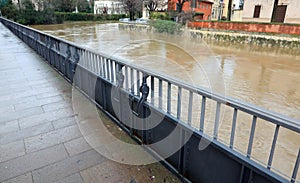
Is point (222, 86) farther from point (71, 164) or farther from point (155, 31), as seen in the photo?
point (155, 31)

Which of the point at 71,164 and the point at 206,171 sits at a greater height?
the point at 206,171

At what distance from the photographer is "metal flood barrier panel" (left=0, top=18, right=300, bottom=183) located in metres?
1.37

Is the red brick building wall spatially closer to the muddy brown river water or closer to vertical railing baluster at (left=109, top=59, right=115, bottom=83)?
the muddy brown river water

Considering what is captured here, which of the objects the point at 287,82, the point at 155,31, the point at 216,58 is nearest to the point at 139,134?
the point at 287,82

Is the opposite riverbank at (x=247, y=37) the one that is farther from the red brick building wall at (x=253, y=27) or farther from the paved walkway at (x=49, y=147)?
the paved walkway at (x=49, y=147)

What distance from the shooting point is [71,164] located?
2164 millimetres

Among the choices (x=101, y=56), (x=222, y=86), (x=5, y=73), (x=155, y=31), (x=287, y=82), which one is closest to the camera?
(x=101, y=56)

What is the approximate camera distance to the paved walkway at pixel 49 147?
79.4 inches

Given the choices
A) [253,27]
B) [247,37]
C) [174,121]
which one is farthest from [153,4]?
[174,121]

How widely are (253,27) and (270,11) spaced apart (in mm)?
7688

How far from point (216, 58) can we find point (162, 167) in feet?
33.5

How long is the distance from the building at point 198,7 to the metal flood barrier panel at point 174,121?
2887 centimetres

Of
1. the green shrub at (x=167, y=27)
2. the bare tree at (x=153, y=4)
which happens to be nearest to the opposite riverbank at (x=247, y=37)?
the green shrub at (x=167, y=27)

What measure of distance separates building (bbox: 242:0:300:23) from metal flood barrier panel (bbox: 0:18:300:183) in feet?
64.8
